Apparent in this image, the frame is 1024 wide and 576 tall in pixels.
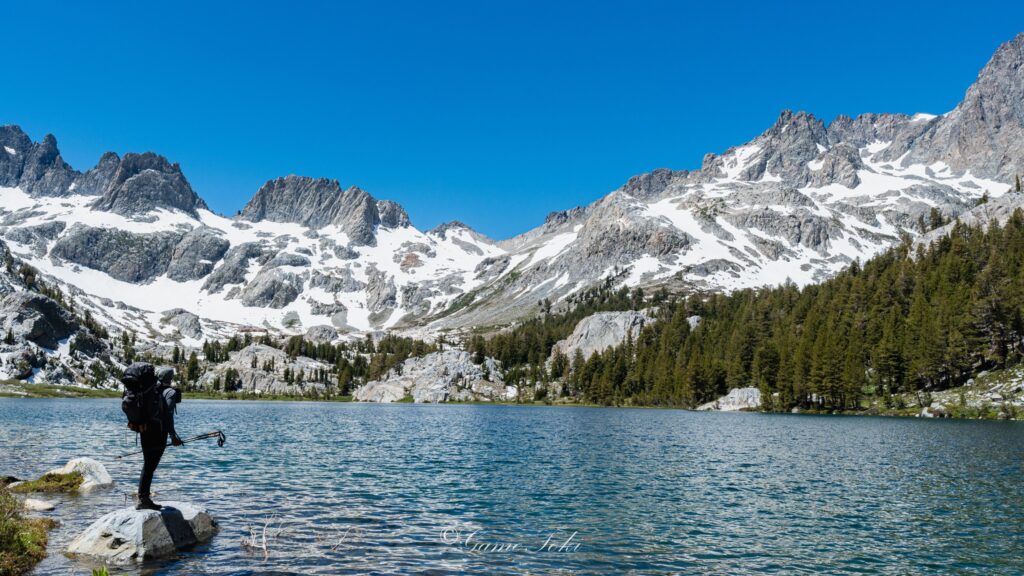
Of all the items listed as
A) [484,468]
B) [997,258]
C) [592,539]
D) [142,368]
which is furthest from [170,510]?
[997,258]

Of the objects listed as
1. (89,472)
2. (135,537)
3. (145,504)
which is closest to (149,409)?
(145,504)

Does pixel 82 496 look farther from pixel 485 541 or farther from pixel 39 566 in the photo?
pixel 485 541

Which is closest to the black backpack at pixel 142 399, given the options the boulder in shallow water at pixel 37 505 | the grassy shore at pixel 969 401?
the boulder in shallow water at pixel 37 505

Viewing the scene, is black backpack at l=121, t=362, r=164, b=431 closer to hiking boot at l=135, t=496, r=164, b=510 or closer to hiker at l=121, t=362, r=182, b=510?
hiker at l=121, t=362, r=182, b=510

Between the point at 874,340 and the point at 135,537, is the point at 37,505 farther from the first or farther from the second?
the point at 874,340

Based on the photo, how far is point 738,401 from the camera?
152 meters

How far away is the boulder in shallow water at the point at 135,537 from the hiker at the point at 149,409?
2.62ft

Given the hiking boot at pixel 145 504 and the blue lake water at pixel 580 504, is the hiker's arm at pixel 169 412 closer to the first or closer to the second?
the hiking boot at pixel 145 504

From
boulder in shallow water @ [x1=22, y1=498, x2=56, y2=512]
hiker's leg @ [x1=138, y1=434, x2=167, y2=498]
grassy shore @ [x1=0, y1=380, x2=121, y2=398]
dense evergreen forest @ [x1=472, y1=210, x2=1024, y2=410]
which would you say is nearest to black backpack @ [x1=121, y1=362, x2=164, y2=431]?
hiker's leg @ [x1=138, y1=434, x2=167, y2=498]

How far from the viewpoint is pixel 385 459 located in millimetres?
47531

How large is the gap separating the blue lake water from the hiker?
333 centimetres

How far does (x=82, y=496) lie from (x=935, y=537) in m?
37.7

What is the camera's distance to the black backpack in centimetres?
1919

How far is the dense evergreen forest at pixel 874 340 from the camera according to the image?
11012cm
